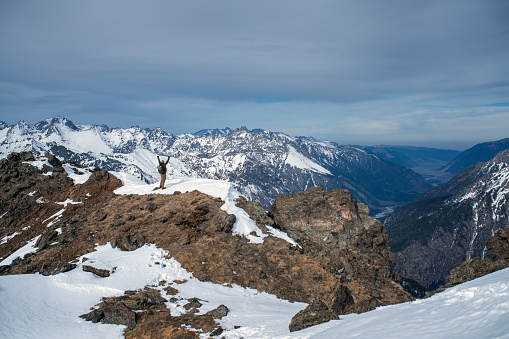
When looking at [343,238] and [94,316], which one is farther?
[343,238]

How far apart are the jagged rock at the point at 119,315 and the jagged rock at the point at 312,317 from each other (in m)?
7.64

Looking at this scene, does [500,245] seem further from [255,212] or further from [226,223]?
[226,223]

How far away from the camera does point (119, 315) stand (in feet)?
44.0

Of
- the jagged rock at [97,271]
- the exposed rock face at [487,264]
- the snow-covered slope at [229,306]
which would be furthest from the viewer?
the jagged rock at [97,271]

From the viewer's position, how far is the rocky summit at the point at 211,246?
14.3 metres

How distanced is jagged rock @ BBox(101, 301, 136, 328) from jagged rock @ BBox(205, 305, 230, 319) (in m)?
3.71

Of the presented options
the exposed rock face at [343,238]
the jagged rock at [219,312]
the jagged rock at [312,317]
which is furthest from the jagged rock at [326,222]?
A: the jagged rock at [312,317]

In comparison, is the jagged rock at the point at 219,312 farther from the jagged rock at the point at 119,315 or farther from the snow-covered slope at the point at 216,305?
the jagged rock at the point at 119,315

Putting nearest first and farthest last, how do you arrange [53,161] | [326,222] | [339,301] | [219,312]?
[339,301], [219,312], [326,222], [53,161]

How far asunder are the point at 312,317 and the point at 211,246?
1130cm

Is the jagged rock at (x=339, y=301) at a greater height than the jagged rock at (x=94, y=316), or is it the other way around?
the jagged rock at (x=94, y=316)

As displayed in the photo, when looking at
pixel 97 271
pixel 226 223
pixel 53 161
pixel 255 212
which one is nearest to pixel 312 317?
pixel 226 223

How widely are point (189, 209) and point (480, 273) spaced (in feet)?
71.2

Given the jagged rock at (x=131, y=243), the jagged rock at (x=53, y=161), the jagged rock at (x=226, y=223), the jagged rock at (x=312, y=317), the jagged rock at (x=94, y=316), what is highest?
the jagged rock at (x=53, y=161)
